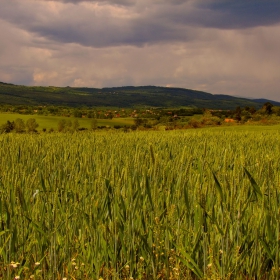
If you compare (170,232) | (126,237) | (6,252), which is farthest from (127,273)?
(6,252)

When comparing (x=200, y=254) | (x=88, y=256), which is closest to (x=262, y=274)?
(x=200, y=254)

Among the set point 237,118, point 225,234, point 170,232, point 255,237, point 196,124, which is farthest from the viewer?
point 237,118

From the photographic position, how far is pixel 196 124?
1102 inches

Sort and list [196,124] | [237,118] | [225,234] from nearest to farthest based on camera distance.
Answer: [225,234] → [196,124] → [237,118]

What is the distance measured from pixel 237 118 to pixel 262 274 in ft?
99.1

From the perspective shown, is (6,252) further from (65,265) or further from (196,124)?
(196,124)

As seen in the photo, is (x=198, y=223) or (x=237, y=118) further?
(x=237, y=118)

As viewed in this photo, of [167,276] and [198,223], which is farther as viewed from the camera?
[198,223]

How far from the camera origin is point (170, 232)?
209 centimetres

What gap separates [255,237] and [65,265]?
3.51 ft

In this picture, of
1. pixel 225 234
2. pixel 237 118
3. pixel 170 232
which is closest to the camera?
pixel 225 234

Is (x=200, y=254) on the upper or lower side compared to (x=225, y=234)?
lower

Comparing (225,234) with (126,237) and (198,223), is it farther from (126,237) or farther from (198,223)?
(126,237)

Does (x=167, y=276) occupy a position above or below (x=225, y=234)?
below
